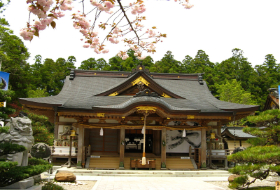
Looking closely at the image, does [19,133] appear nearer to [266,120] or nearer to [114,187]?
[114,187]

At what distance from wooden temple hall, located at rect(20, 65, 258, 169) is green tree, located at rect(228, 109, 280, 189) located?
16.7 feet

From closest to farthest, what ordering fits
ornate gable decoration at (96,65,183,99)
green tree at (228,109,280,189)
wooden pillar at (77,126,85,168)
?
green tree at (228,109,280,189) < wooden pillar at (77,126,85,168) < ornate gable decoration at (96,65,183,99)

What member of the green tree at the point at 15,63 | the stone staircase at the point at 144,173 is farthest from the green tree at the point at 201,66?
the stone staircase at the point at 144,173

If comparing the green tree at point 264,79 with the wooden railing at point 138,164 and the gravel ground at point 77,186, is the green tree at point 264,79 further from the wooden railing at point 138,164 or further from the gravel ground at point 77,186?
the gravel ground at point 77,186

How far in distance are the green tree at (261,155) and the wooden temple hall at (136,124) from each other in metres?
5.10

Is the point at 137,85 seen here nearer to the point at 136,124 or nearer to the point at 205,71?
the point at 136,124

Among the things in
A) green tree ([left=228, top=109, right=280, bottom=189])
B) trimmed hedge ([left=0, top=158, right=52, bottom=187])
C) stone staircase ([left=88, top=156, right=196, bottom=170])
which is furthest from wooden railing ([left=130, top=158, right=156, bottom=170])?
trimmed hedge ([left=0, top=158, right=52, bottom=187])

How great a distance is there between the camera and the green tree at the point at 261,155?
7.62 m

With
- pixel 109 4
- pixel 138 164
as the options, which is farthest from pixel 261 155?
pixel 138 164

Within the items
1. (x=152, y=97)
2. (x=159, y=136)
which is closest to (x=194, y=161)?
(x=159, y=136)

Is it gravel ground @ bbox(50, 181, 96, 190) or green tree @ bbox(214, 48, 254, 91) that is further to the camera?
green tree @ bbox(214, 48, 254, 91)

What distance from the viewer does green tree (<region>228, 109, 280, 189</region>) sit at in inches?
300

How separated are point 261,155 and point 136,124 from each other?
27.9ft

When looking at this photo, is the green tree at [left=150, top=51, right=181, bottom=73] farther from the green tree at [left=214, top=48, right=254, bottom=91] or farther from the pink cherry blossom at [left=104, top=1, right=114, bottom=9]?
the pink cherry blossom at [left=104, top=1, right=114, bottom=9]
